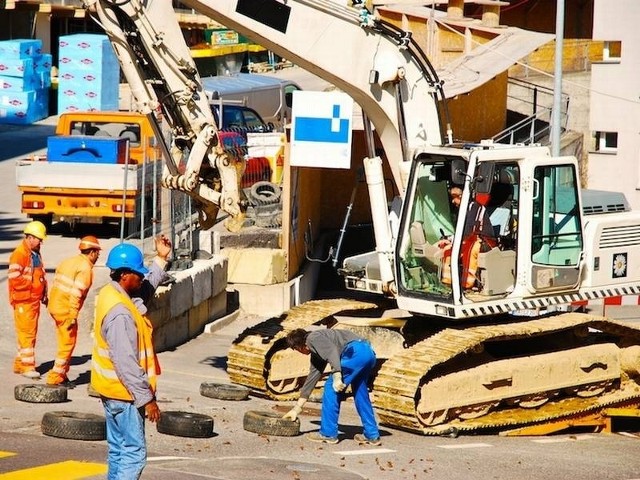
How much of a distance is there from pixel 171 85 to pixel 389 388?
12.1ft

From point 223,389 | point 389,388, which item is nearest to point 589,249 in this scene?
point 389,388

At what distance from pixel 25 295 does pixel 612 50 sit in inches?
867

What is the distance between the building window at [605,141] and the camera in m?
33.8

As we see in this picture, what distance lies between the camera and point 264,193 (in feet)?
84.5

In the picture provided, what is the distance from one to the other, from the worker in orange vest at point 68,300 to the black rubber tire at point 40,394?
911 mm

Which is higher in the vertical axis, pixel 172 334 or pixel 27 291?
pixel 27 291

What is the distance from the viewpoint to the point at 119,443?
9.46 meters

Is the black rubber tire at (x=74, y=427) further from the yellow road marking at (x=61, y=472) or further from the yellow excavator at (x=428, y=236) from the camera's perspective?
the yellow excavator at (x=428, y=236)

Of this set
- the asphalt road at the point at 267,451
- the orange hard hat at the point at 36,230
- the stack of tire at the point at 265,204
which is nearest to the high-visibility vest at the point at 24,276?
the orange hard hat at the point at 36,230

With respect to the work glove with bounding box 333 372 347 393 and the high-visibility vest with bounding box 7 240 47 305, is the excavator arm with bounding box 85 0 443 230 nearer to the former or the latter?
the work glove with bounding box 333 372 347 393

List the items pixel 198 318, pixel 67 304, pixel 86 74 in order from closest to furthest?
pixel 67 304, pixel 198 318, pixel 86 74

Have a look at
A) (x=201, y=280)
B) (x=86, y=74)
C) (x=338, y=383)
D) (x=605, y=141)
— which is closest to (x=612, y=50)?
(x=605, y=141)

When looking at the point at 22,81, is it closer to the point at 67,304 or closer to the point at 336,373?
the point at 67,304

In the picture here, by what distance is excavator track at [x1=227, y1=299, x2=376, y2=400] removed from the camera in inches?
610
